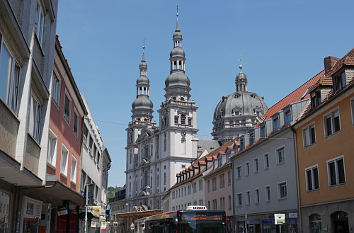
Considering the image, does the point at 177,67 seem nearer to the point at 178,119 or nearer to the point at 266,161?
the point at 178,119

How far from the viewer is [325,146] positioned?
2562cm

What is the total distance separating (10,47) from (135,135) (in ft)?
444

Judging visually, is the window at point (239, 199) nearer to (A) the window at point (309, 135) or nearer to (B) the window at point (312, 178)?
(B) the window at point (312, 178)

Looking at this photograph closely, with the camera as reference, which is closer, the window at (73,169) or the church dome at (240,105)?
the window at (73,169)

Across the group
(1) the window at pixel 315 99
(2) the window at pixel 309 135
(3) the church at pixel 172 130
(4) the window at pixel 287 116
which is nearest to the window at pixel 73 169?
(2) the window at pixel 309 135

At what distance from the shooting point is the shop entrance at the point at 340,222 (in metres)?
23.5

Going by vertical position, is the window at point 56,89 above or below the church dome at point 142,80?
below

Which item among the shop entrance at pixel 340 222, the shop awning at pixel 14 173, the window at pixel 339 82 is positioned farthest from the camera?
the window at pixel 339 82

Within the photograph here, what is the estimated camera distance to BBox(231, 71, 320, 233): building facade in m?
30.9

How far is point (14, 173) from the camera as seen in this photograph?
435 inches

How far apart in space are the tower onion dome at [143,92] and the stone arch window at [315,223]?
122 meters

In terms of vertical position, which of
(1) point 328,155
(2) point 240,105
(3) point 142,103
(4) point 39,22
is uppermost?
(3) point 142,103

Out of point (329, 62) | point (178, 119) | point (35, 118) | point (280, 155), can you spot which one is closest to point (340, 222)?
point (280, 155)

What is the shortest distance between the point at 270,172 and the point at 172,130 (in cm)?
8178
